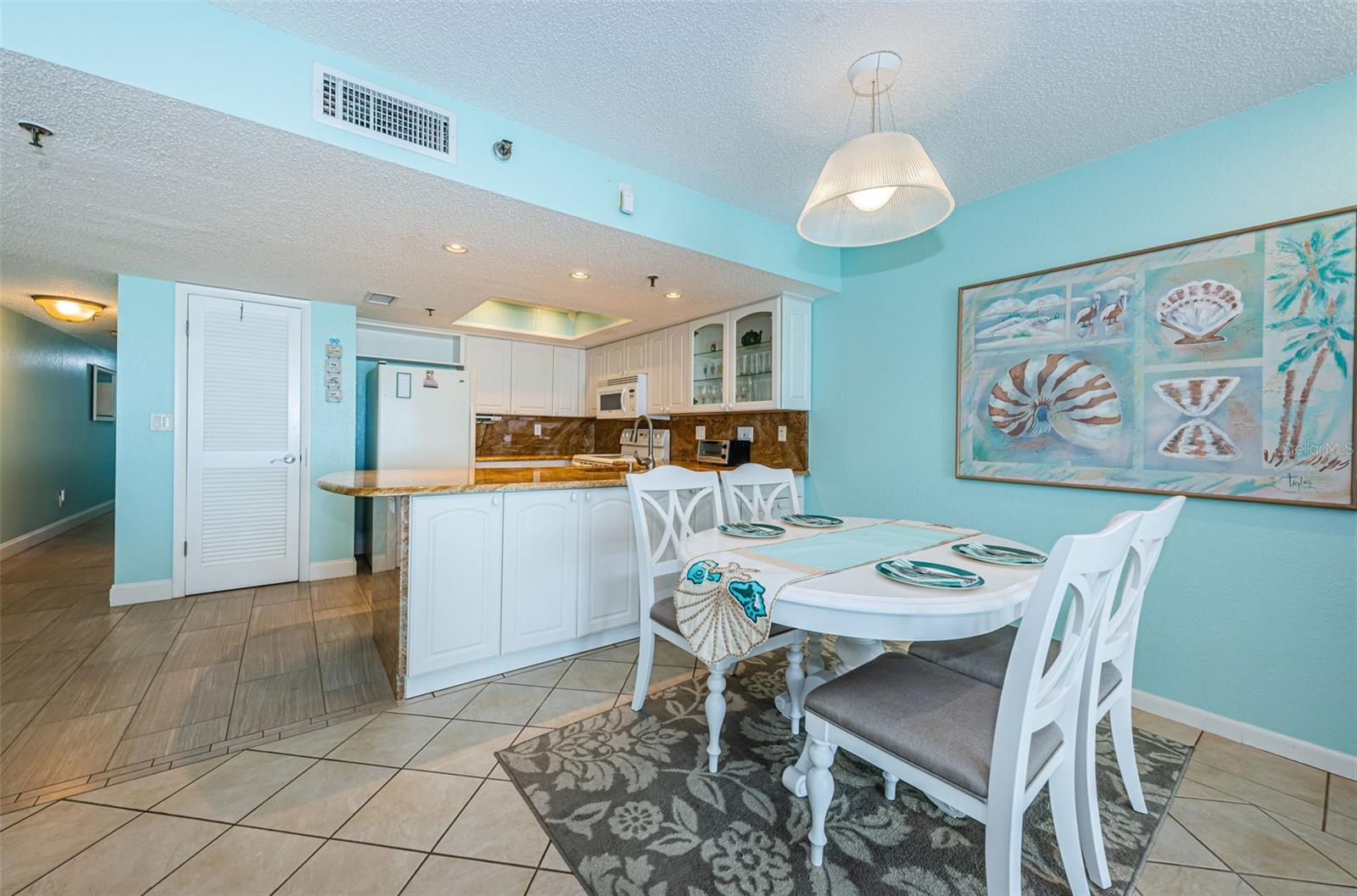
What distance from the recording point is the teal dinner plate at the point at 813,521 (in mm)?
2008

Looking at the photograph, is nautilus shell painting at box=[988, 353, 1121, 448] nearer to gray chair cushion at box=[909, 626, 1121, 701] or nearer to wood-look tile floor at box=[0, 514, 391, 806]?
gray chair cushion at box=[909, 626, 1121, 701]

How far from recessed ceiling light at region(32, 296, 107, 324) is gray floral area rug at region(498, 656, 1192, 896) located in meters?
4.38

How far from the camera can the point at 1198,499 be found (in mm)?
1985

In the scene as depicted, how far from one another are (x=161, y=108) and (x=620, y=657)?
2.56 m

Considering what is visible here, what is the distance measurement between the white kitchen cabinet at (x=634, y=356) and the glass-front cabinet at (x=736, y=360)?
648 millimetres

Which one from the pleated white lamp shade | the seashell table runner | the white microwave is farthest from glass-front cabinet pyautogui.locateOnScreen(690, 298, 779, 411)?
the seashell table runner

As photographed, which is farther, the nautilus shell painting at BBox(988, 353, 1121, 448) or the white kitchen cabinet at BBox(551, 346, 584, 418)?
the white kitchen cabinet at BBox(551, 346, 584, 418)

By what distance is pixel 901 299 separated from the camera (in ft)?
9.55

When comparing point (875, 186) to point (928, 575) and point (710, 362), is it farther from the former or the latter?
point (710, 362)

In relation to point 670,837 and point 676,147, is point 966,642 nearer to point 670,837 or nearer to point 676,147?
point 670,837

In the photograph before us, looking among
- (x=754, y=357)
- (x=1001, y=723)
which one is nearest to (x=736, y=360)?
(x=754, y=357)

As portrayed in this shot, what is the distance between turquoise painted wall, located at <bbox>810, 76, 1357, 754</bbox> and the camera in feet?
5.66

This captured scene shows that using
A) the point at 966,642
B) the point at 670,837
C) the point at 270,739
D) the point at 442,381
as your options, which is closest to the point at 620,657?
the point at 670,837
